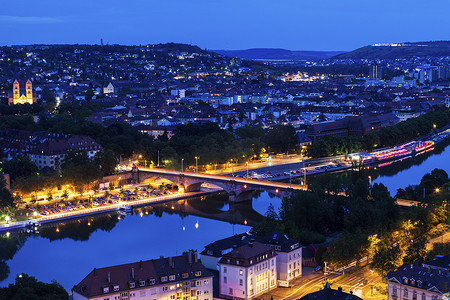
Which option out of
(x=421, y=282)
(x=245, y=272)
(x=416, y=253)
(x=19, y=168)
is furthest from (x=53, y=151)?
(x=421, y=282)

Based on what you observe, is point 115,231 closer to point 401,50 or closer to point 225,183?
point 225,183

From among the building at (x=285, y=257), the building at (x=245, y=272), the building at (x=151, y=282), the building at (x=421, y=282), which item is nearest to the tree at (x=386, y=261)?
the building at (x=421, y=282)

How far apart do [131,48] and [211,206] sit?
86377 millimetres

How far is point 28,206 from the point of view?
26578 mm

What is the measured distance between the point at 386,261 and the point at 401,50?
17035 cm

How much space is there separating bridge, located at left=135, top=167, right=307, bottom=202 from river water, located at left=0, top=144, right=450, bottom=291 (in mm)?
621

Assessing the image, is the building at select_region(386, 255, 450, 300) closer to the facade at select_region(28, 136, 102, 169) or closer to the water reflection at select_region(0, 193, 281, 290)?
the water reflection at select_region(0, 193, 281, 290)

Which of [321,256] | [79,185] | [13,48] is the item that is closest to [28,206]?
[79,185]

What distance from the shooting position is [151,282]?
1479cm

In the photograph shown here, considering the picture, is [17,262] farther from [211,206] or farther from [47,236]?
[211,206]

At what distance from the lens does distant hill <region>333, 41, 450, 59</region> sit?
172 metres

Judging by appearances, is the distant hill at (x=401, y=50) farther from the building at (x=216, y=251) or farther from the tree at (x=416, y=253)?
the building at (x=216, y=251)

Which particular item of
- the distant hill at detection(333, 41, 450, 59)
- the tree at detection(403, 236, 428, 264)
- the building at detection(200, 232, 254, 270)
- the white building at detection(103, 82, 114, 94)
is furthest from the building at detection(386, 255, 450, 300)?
the distant hill at detection(333, 41, 450, 59)

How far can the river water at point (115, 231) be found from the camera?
19.8 meters
